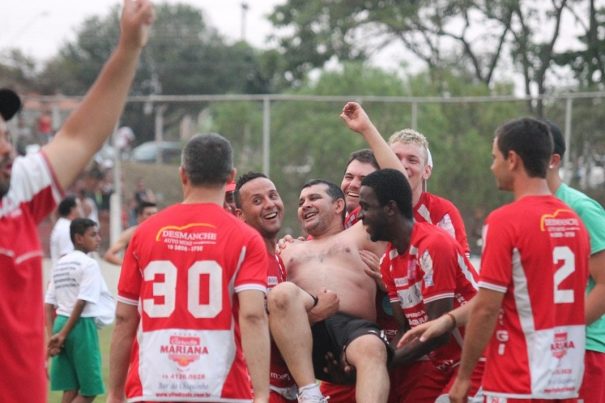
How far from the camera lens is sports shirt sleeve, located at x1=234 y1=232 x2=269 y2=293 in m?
5.65

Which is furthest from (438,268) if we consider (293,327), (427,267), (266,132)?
(266,132)

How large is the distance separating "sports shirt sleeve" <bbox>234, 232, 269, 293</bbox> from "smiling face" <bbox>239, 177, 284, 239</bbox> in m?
1.74

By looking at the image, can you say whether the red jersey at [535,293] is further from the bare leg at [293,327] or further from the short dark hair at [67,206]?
the short dark hair at [67,206]

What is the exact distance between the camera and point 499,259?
17.8 ft

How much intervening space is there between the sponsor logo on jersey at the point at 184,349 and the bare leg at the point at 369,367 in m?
1.36

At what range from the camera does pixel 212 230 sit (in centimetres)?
565

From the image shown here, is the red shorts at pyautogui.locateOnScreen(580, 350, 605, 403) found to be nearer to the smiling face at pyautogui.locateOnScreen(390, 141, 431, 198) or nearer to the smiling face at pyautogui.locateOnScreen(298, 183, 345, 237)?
the smiling face at pyautogui.locateOnScreen(390, 141, 431, 198)

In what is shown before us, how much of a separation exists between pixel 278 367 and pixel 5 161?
3.53 metres

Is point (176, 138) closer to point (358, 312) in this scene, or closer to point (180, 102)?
point (180, 102)

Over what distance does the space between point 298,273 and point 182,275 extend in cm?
187

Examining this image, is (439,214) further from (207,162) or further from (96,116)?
(96,116)

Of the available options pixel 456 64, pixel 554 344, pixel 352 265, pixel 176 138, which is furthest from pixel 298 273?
pixel 456 64

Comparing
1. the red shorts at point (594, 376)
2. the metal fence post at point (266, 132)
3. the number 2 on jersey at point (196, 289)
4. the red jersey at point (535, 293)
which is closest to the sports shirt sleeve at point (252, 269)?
the number 2 on jersey at point (196, 289)

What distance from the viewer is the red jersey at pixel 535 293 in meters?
5.46
